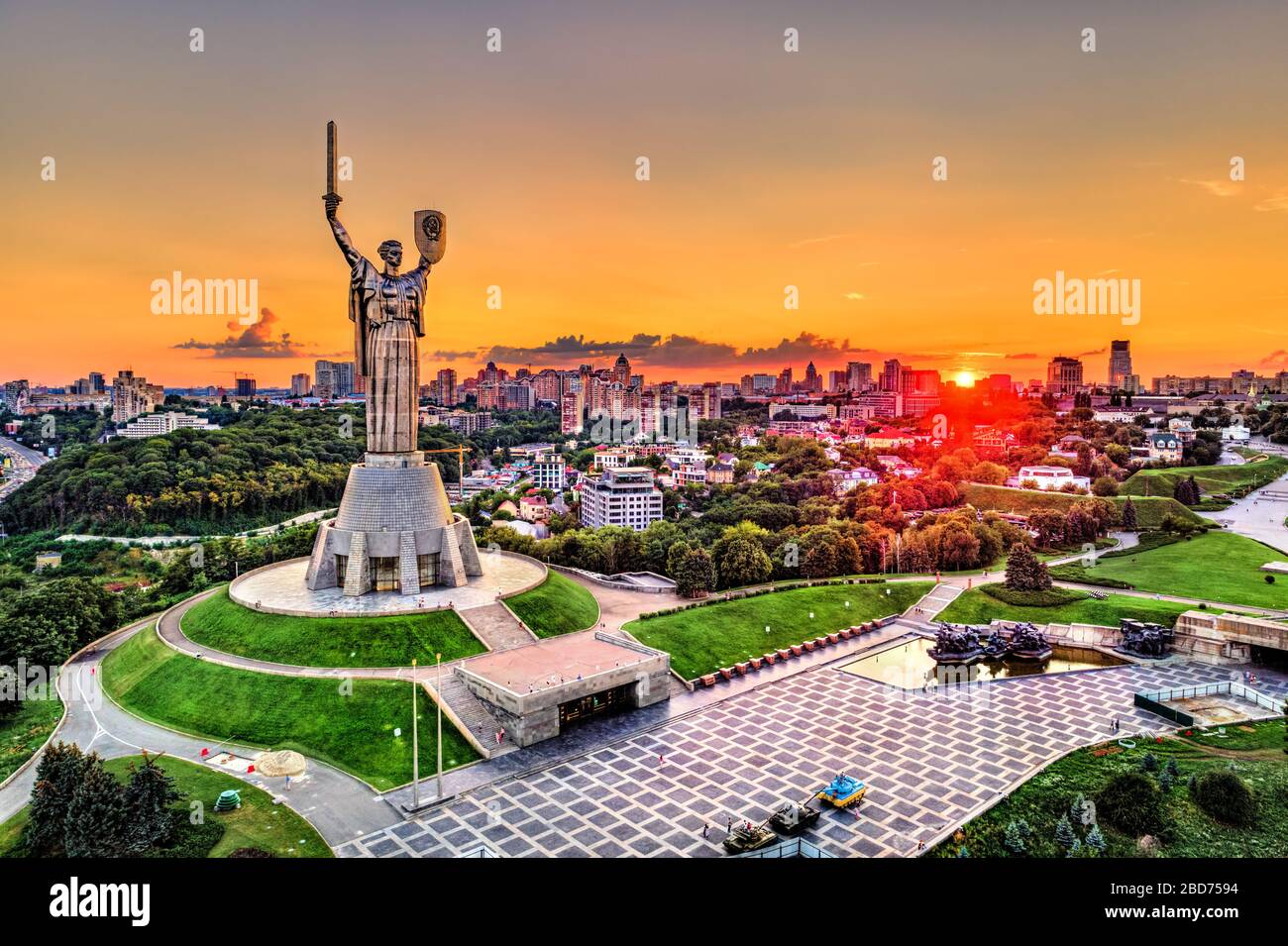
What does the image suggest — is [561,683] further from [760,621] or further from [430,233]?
[430,233]

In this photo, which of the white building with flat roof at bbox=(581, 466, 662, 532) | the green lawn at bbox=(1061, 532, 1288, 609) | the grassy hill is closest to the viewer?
the green lawn at bbox=(1061, 532, 1288, 609)

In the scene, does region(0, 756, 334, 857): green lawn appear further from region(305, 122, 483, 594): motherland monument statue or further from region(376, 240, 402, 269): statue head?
region(376, 240, 402, 269): statue head

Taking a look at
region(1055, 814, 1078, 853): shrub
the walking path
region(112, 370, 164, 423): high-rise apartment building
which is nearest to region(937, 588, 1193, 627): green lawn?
the walking path

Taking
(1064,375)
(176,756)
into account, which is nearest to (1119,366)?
(1064,375)

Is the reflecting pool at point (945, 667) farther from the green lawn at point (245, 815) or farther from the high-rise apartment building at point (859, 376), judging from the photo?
the high-rise apartment building at point (859, 376)
